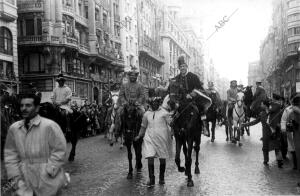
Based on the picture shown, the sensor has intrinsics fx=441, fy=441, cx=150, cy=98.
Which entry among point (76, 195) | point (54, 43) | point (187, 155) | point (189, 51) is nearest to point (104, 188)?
point (76, 195)

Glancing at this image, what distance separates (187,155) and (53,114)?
4.79m

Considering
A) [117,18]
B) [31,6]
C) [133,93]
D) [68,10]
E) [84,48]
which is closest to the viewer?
[133,93]

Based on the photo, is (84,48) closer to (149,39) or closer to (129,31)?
(129,31)

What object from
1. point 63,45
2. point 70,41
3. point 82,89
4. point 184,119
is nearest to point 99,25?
point 82,89

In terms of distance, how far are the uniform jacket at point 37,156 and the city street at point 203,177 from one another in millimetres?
3194

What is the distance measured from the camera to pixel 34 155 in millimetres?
4406

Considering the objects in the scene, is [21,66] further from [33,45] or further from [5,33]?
[5,33]

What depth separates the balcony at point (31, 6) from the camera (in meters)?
36.6

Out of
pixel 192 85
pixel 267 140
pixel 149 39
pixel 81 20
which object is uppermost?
pixel 149 39

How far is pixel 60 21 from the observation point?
121 ft

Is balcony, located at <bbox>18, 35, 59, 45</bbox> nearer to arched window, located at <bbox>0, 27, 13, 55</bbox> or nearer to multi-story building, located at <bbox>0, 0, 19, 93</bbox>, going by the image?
multi-story building, located at <bbox>0, 0, 19, 93</bbox>

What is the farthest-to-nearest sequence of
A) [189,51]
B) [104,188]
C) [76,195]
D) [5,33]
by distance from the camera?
[189,51] → [5,33] → [104,188] → [76,195]

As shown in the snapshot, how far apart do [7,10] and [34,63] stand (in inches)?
307

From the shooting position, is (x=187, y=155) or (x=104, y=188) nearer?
(x=104, y=188)
